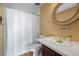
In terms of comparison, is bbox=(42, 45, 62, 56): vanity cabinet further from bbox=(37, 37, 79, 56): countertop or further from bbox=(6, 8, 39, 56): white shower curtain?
bbox=(6, 8, 39, 56): white shower curtain

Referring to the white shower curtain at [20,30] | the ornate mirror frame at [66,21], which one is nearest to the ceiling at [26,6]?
the white shower curtain at [20,30]

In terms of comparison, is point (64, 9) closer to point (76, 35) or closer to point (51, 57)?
point (76, 35)

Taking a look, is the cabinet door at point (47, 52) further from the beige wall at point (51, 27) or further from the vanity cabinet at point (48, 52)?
the beige wall at point (51, 27)

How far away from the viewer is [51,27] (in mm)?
1169

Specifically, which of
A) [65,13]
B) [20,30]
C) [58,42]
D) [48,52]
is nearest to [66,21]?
[65,13]

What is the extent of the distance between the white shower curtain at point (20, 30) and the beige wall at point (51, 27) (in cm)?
8

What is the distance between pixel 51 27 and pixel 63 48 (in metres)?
0.28

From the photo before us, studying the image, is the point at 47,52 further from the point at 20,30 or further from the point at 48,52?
the point at 20,30

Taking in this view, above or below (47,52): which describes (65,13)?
above

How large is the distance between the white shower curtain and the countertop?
10cm

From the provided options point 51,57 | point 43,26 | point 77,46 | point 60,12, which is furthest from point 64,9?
point 51,57

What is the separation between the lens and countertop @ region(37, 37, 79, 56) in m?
0.93

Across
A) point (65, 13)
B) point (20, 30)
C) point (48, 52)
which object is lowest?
point (48, 52)

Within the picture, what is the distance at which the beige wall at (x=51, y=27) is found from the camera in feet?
3.62
